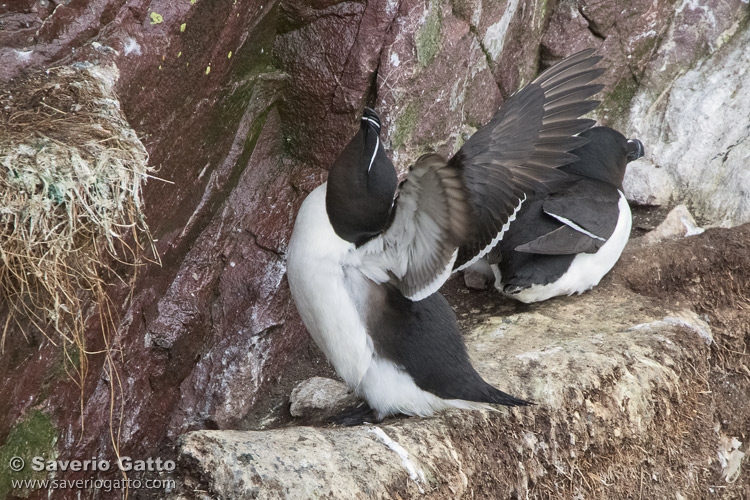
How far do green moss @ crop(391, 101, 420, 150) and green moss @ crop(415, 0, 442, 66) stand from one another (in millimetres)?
245

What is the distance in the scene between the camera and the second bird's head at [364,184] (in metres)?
2.68

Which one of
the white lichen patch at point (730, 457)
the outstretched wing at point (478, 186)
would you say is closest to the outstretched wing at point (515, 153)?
the outstretched wing at point (478, 186)

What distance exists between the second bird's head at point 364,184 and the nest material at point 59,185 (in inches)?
28.8

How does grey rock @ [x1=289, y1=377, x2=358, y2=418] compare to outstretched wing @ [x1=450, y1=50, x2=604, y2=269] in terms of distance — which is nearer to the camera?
outstretched wing @ [x1=450, y1=50, x2=604, y2=269]

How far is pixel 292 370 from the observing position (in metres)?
3.91

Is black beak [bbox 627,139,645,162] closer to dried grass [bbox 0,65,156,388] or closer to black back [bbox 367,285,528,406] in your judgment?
black back [bbox 367,285,528,406]

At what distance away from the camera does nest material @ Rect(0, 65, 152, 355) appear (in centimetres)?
219

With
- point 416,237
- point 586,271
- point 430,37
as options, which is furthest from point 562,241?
point 416,237

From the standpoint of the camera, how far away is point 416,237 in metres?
2.60

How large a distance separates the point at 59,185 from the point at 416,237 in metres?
1.20

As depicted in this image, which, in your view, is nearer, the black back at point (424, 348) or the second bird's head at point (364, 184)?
the second bird's head at point (364, 184)

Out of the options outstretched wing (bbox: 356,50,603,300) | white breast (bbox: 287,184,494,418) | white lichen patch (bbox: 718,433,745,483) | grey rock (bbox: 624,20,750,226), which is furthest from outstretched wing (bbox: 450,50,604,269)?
grey rock (bbox: 624,20,750,226)

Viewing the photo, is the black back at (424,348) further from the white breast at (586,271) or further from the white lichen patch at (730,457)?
the white lichen patch at (730,457)

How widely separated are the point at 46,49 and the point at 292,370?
2064 millimetres
